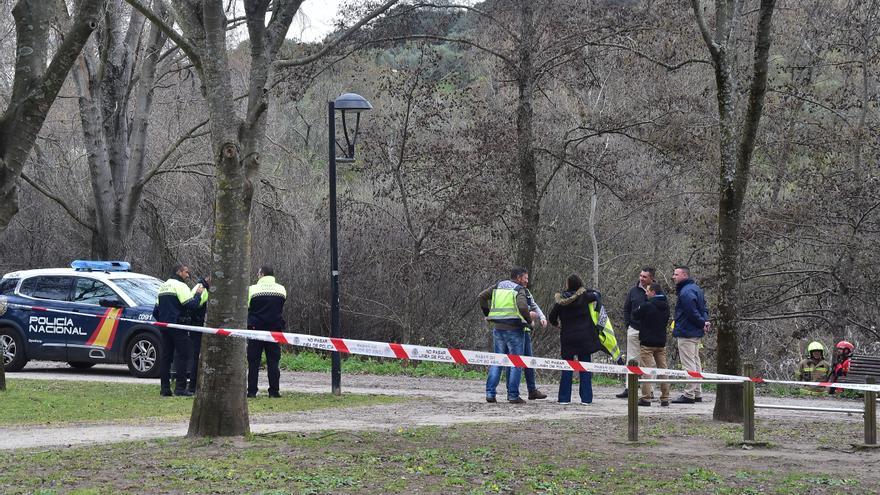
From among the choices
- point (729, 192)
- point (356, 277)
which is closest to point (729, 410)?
point (729, 192)

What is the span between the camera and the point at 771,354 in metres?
23.3

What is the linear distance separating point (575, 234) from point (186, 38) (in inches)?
757

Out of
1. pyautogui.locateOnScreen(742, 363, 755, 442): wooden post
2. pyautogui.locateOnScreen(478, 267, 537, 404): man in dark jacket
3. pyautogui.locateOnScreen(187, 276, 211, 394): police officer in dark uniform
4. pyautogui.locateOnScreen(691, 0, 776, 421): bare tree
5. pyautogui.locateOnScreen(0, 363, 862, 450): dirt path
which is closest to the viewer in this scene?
pyautogui.locateOnScreen(742, 363, 755, 442): wooden post

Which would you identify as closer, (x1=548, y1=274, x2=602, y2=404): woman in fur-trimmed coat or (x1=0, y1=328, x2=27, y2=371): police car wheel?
(x1=548, y1=274, x2=602, y2=404): woman in fur-trimmed coat

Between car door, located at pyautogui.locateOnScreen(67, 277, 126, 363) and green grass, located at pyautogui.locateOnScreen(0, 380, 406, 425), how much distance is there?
3.63ft

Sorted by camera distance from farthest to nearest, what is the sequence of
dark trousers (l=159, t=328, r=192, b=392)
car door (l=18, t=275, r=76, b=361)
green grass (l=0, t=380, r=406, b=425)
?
car door (l=18, t=275, r=76, b=361), dark trousers (l=159, t=328, r=192, b=392), green grass (l=0, t=380, r=406, b=425)

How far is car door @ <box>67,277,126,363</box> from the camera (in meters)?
18.7

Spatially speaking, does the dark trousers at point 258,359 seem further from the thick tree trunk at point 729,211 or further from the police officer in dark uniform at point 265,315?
the thick tree trunk at point 729,211

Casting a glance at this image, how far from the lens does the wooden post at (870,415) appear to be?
35.3 feet

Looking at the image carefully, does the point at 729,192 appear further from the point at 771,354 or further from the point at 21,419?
the point at 771,354

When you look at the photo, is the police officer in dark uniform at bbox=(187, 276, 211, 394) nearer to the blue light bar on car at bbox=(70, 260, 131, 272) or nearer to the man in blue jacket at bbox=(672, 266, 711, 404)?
the blue light bar on car at bbox=(70, 260, 131, 272)

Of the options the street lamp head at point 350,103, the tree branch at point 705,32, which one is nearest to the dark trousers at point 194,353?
the street lamp head at point 350,103

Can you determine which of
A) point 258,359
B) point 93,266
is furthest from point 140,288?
point 258,359

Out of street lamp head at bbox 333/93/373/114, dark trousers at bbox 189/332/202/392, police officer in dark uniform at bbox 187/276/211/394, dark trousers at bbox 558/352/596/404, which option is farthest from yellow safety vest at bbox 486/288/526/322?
dark trousers at bbox 189/332/202/392
